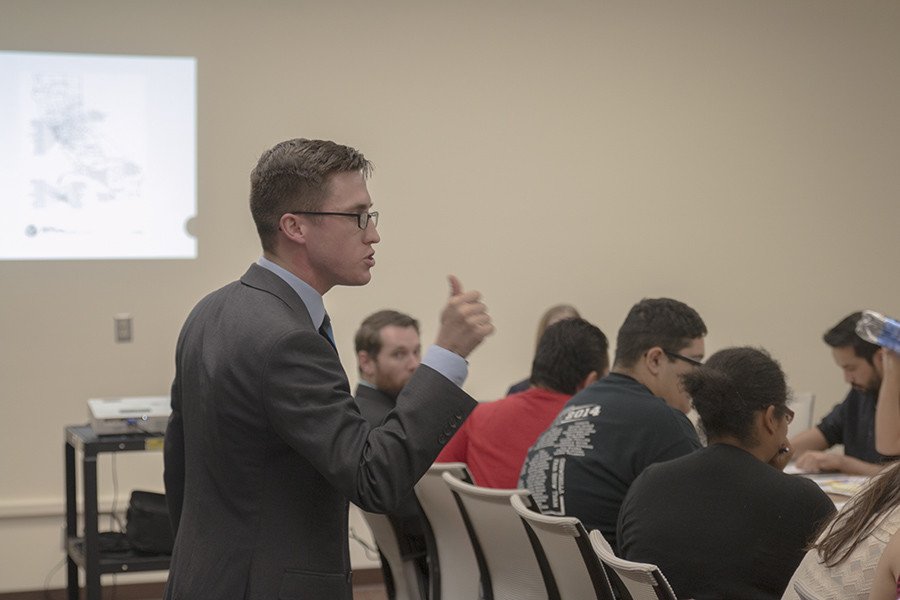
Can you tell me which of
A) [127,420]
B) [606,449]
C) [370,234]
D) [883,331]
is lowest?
[127,420]

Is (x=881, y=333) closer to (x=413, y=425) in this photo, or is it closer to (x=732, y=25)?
(x=413, y=425)

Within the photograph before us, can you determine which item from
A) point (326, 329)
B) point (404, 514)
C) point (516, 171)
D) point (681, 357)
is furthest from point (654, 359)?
point (516, 171)

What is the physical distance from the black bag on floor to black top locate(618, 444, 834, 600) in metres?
1.99

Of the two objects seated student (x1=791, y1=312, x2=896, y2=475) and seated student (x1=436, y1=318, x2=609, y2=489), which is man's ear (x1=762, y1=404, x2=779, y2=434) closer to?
seated student (x1=436, y1=318, x2=609, y2=489)

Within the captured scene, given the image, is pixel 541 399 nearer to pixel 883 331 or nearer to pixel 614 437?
pixel 614 437

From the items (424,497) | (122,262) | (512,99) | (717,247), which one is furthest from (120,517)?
(717,247)

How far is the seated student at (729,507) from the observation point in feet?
6.79

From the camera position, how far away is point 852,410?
404 centimetres

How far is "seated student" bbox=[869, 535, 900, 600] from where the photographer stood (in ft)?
4.44

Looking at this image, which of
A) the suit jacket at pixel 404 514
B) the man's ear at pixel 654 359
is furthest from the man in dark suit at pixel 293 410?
the suit jacket at pixel 404 514

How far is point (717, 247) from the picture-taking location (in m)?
5.42

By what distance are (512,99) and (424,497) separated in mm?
2782

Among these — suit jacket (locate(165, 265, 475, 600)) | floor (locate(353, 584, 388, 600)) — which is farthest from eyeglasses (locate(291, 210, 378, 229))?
floor (locate(353, 584, 388, 600))

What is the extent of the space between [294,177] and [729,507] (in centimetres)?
122
